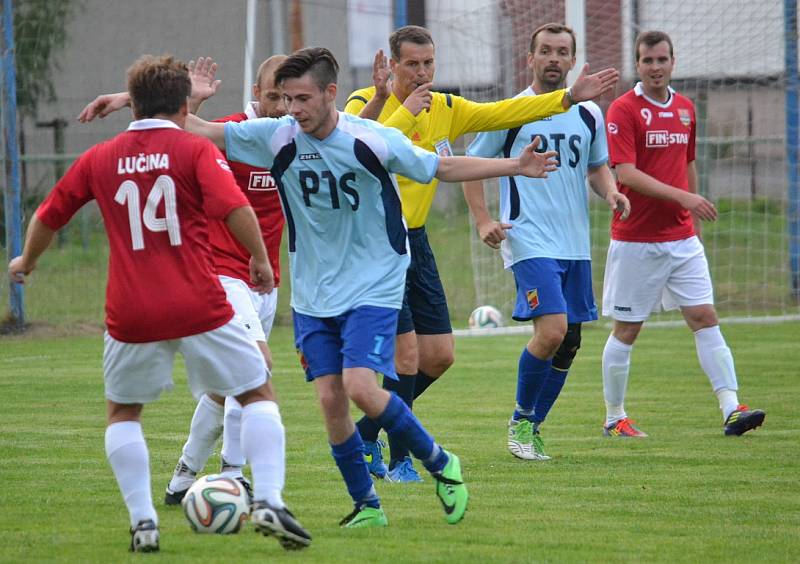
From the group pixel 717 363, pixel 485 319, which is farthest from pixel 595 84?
pixel 485 319

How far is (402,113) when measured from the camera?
663 centimetres

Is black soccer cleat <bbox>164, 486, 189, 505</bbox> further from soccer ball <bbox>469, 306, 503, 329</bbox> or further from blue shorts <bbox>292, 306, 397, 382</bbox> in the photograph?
soccer ball <bbox>469, 306, 503, 329</bbox>

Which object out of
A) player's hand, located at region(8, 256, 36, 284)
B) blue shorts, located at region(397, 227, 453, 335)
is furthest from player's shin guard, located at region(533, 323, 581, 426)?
player's hand, located at region(8, 256, 36, 284)

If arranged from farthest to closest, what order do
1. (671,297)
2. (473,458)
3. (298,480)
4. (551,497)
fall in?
(671,297) → (473,458) → (298,480) → (551,497)

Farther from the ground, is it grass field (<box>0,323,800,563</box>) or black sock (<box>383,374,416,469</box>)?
black sock (<box>383,374,416,469</box>)

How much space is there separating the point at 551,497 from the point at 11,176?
11375mm

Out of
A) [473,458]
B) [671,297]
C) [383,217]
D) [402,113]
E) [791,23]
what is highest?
[791,23]

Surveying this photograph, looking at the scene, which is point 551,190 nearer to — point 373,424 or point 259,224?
point 373,424

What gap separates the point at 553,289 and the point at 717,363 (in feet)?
5.43

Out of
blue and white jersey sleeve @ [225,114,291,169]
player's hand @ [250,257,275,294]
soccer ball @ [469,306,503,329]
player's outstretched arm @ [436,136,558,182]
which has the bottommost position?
soccer ball @ [469,306,503,329]

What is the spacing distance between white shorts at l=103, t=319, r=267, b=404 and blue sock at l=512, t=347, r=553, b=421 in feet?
9.44

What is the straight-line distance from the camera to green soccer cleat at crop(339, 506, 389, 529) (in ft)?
Answer: 19.1

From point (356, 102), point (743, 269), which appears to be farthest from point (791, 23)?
point (356, 102)

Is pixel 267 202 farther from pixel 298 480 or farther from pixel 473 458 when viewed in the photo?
pixel 473 458
